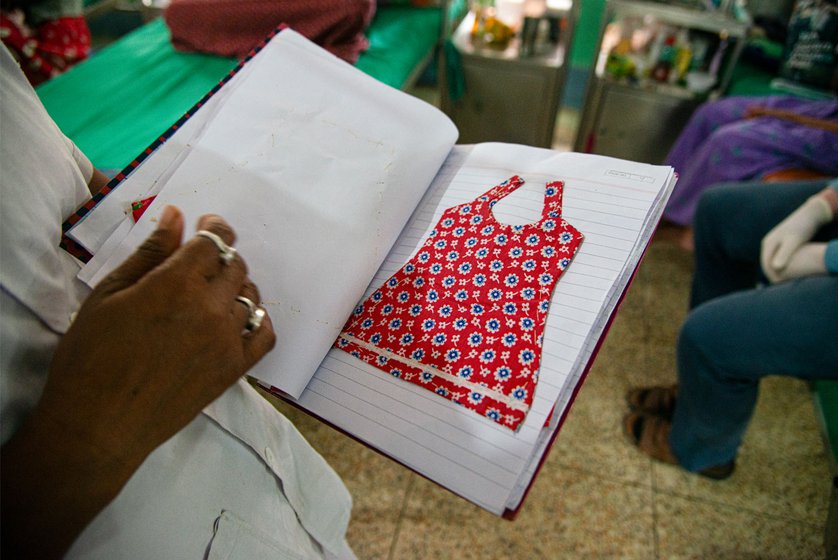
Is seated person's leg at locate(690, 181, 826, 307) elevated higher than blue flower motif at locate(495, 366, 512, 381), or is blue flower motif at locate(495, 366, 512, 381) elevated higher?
blue flower motif at locate(495, 366, 512, 381)

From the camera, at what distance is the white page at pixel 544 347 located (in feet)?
1.51

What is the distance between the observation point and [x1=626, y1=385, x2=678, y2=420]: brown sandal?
4.43 ft

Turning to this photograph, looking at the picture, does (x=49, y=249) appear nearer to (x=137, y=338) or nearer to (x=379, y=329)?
(x=137, y=338)

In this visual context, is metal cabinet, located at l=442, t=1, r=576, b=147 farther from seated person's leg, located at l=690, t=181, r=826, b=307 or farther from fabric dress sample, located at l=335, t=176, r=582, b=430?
fabric dress sample, located at l=335, t=176, r=582, b=430

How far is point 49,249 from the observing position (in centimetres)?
42

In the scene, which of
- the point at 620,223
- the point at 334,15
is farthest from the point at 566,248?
the point at 334,15

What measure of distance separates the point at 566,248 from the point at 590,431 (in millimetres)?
948

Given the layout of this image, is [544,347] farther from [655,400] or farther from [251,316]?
[655,400]

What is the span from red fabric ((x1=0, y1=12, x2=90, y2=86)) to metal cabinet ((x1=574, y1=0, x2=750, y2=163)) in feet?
6.51

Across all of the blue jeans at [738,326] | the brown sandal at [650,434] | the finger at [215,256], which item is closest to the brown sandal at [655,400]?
the brown sandal at [650,434]

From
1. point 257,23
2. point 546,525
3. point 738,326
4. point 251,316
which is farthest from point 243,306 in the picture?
point 257,23

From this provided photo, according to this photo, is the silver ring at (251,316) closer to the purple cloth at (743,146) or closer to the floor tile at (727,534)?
the floor tile at (727,534)

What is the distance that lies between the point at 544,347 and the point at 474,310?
3.5 inches

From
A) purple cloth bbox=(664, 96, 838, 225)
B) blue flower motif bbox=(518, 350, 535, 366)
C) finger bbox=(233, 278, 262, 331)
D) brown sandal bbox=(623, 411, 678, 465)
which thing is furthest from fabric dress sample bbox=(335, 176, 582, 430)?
purple cloth bbox=(664, 96, 838, 225)
